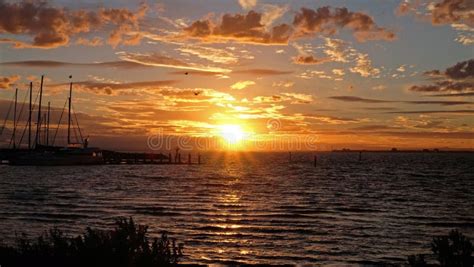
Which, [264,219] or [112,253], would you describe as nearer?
[112,253]

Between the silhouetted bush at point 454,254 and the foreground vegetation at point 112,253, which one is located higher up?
the silhouetted bush at point 454,254

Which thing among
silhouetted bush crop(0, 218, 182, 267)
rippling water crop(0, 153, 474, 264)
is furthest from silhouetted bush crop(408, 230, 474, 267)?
rippling water crop(0, 153, 474, 264)

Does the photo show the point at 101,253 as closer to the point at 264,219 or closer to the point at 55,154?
the point at 264,219

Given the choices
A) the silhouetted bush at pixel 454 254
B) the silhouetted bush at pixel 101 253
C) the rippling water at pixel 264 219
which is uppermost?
the silhouetted bush at pixel 454 254

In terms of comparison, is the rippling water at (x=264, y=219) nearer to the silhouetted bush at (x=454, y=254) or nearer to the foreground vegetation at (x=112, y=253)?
the foreground vegetation at (x=112, y=253)

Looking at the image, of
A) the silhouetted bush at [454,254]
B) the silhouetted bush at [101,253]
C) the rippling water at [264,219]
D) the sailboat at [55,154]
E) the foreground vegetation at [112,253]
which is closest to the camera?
the silhouetted bush at [454,254]

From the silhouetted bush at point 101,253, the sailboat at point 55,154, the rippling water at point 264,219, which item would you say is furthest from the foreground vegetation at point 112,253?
the sailboat at point 55,154

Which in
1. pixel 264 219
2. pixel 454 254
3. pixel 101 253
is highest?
pixel 454 254

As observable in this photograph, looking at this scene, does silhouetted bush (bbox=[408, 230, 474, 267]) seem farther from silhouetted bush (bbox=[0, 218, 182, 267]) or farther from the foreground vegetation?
silhouetted bush (bbox=[0, 218, 182, 267])

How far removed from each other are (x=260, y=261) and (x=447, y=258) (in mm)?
10611

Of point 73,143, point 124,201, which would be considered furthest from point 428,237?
point 73,143

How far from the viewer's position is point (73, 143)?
107 meters

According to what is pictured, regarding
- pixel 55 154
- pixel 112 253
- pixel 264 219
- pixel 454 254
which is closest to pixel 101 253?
pixel 112 253

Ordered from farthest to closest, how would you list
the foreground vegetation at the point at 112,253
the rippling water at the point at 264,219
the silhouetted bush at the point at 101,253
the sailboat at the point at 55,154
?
the sailboat at the point at 55,154, the rippling water at the point at 264,219, the silhouetted bush at the point at 101,253, the foreground vegetation at the point at 112,253
